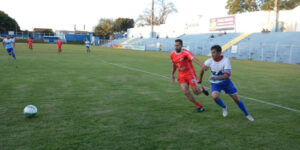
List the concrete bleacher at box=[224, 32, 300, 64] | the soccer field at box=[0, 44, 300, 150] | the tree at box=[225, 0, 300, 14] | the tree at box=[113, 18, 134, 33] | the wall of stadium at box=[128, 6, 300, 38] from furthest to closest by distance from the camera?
the tree at box=[113, 18, 134, 33]
the tree at box=[225, 0, 300, 14]
the wall of stadium at box=[128, 6, 300, 38]
the concrete bleacher at box=[224, 32, 300, 64]
the soccer field at box=[0, 44, 300, 150]

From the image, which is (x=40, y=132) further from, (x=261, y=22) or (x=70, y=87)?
(x=261, y=22)

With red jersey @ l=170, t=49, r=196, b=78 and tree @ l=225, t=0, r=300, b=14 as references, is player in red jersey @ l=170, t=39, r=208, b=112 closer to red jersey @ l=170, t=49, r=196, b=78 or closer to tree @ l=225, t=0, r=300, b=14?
red jersey @ l=170, t=49, r=196, b=78

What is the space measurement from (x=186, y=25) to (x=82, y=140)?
170 ft

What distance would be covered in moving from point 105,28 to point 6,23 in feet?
112

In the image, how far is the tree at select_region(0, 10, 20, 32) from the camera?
3100 inches

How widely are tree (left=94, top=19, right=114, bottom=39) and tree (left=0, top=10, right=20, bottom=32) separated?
29101 mm

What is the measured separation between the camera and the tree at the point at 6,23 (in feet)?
258

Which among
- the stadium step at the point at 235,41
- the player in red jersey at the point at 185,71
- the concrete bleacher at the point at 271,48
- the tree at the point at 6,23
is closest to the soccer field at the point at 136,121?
the player in red jersey at the point at 185,71

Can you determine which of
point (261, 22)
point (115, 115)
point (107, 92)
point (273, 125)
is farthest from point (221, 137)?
point (261, 22)

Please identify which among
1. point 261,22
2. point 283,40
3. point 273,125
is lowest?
point 273,125

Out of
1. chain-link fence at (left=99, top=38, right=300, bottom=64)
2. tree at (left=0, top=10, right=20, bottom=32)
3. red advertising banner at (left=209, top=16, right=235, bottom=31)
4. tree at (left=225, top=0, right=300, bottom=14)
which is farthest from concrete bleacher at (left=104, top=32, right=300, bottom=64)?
tree at (left=0, top=10, right=20, bottom=32)

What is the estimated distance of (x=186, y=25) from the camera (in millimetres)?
53375

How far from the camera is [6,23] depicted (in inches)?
3162

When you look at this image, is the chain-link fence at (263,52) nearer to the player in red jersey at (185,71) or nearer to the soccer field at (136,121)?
the soccer field at (136,121)
